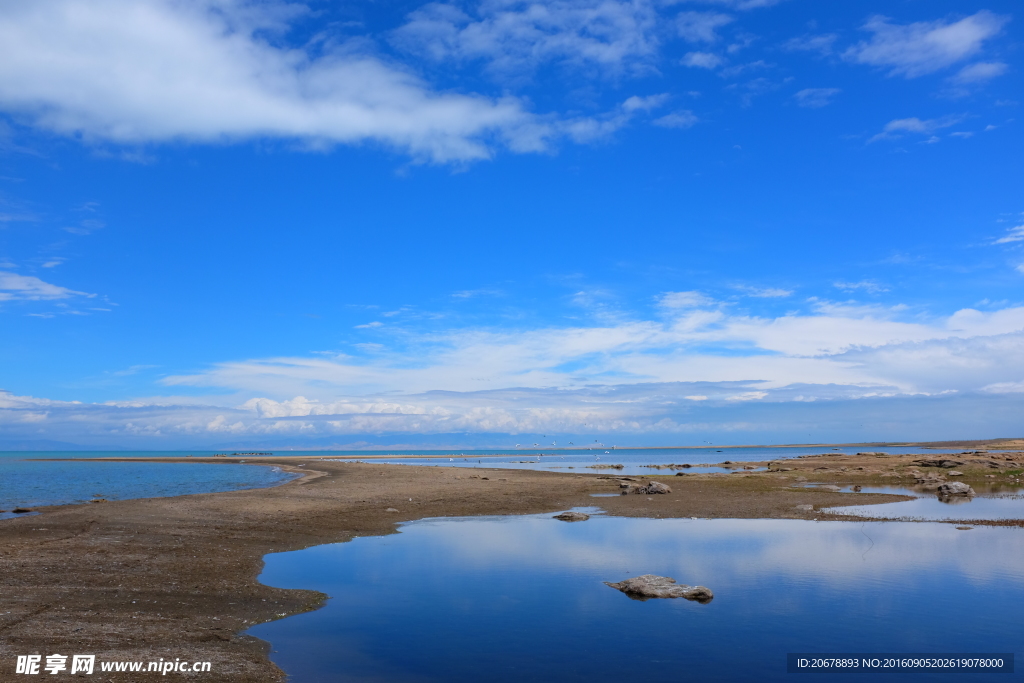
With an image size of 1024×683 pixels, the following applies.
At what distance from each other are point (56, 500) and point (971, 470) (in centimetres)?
9719

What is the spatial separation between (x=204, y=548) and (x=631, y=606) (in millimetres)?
18682

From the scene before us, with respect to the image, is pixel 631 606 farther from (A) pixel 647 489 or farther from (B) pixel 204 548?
(A) pixel 647 489

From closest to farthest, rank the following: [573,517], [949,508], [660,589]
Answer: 1. [660,589]
2. [573,517]
3. [949,508]

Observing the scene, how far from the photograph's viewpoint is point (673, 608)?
62.2 ft

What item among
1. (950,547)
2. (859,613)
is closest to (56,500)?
(859,613)

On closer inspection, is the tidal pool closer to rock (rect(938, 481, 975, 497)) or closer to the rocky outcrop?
the rocky outcrop

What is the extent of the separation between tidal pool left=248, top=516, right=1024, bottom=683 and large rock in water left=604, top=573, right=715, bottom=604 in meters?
0.51

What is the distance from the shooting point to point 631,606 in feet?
62.5

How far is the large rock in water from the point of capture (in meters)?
19.9

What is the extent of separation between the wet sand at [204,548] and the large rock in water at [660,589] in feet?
33.5

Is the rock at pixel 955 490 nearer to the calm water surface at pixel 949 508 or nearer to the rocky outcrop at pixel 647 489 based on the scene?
the calm water surface at pixel 949 508

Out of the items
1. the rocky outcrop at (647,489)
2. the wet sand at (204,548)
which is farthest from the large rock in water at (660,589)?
the rocky outcrop at (647,489)

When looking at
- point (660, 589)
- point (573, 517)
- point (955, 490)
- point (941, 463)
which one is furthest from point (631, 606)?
point (941, 463)

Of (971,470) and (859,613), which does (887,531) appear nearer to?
(859,613)
